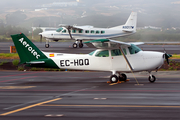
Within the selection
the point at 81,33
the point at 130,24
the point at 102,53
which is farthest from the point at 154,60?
the point at 130,24

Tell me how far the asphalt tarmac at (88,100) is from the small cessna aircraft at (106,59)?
0.83 m

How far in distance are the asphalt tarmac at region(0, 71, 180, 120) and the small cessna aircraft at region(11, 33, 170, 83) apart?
0.83 meters

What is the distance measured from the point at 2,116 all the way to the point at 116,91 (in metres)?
5.69

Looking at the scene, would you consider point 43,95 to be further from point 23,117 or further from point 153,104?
point 153,104

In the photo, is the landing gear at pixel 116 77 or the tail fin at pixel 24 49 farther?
the tail fin at pixel 24 49

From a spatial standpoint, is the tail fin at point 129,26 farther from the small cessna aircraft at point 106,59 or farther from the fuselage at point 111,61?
the fuselage at point 111,61

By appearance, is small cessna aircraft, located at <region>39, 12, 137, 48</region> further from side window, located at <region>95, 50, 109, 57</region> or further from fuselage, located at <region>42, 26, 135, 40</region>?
side window, located at <region>95, 50, 109, 57</region>

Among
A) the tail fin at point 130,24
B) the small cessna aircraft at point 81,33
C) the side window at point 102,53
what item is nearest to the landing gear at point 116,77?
the side window at point 102,53

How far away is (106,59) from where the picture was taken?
15375 mm

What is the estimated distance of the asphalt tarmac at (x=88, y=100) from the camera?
825cm

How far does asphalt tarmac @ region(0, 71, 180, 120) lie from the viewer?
8246 mm

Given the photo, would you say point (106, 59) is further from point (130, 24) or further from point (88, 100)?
point (130, 24)

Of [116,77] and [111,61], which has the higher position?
[111,61]

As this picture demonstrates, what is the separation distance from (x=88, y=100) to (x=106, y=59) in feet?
16.9
